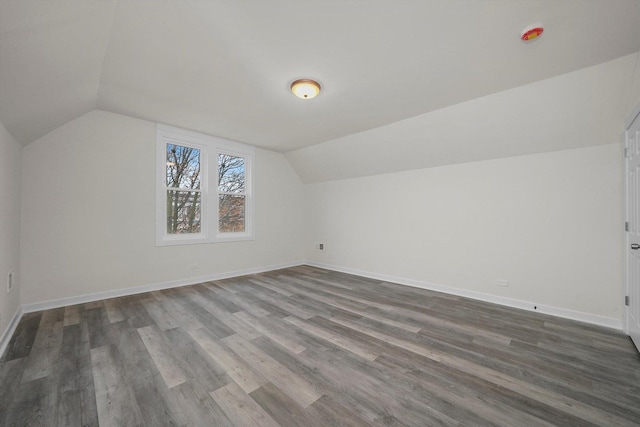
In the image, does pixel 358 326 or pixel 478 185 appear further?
pixel 478 185

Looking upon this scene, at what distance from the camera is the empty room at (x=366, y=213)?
5.34 feet

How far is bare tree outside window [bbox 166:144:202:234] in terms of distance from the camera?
4117 mm

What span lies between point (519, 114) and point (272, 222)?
441cm

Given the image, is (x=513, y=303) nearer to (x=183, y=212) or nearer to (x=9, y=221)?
(x=183, y=212)

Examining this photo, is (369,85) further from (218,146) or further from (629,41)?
(218,146)

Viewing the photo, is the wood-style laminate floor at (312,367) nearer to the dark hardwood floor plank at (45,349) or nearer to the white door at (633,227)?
the dark hardwood floor plank at (45,349)

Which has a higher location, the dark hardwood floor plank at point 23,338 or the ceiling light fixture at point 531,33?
the ceiling light fixture at point 531,33

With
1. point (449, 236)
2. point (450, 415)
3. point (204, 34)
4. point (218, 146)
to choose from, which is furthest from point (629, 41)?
point (218, 146)

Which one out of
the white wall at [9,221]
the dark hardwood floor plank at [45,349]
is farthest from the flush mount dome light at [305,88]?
the dark hardwood floor plank at [45,349]

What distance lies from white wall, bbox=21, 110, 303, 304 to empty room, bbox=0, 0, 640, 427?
2 cm

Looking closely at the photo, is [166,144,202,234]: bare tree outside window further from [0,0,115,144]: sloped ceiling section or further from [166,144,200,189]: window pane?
[0,0,115,144]: sloped ceiling section

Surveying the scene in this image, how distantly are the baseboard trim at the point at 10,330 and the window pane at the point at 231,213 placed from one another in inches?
101

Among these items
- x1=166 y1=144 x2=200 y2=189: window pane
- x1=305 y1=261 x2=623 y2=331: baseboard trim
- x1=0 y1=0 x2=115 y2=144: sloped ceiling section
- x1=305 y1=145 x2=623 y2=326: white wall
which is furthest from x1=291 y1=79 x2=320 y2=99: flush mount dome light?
x1=305 y1=261 x2=623 y2=331: baseboard trim

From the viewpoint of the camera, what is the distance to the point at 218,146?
4555 mm
